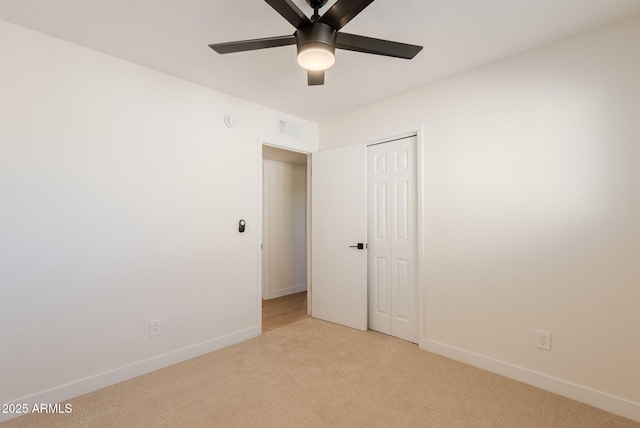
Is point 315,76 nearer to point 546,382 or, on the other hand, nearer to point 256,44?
point 256,44

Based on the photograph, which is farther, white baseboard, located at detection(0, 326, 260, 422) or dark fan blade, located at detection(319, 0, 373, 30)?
white baseboard, located at detection(0, 326, 260, 422)

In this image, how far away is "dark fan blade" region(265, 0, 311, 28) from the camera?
1.26 m

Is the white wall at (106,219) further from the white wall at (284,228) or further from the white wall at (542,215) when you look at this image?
the white wall at (542,215)

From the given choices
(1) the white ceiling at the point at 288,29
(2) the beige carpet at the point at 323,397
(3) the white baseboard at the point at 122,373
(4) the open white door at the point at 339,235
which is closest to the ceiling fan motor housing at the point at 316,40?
(1) the white ceiling at the point at 288,29

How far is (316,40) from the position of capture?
4.70 ft

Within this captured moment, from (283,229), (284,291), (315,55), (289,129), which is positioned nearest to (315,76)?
(315,55)

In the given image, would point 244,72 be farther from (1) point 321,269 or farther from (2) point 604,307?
(2) point 604,307

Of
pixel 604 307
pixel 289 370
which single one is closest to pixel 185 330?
pixel 289 370

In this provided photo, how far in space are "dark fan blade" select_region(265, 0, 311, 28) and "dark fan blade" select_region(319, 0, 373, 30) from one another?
10 cm

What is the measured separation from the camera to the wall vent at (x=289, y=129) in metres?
3.32

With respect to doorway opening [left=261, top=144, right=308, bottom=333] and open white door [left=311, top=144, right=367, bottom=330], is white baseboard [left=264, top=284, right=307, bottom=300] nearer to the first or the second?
doorway opening [left=261, top=144, right=308, bottom=333]

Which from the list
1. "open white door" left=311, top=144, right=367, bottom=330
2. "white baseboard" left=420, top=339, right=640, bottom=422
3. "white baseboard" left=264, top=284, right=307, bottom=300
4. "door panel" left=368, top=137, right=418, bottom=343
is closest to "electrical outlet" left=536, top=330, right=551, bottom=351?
"white baseboard" left=420, top=339, right=640, bottom=422

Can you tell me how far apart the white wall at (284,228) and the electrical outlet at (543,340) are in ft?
11.2

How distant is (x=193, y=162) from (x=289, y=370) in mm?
1966
